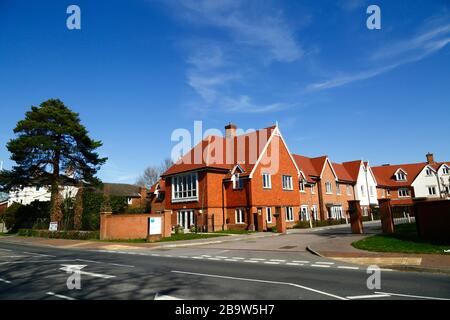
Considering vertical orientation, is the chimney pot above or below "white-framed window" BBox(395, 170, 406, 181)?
above

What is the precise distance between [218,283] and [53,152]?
35.6 meters

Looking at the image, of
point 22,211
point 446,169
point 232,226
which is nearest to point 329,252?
point 232,226

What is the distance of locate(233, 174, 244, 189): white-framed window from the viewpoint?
114 feet

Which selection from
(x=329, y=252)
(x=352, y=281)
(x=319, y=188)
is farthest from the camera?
(x=319, y=188)

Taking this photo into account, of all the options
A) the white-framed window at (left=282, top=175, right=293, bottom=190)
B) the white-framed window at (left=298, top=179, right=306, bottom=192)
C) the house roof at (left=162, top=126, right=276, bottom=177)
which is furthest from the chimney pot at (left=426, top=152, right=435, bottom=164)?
the house roof at (left=162, top=126, right=276, bottom=177)

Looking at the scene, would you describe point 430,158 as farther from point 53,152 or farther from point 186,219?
point 53,152

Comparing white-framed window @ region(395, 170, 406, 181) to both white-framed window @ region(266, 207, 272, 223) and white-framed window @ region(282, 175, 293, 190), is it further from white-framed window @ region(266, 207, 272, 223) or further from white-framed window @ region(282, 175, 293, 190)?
white-framed window @ region(266, 207, 272, 223)

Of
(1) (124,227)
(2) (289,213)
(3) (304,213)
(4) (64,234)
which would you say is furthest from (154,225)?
(3) (304,213)

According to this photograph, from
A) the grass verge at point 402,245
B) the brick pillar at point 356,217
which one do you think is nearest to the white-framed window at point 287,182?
the brick pillar at point 356,217

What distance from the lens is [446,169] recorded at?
189ft

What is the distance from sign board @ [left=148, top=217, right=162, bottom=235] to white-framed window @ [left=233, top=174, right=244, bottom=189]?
10.6m

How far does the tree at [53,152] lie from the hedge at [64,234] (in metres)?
2.40
